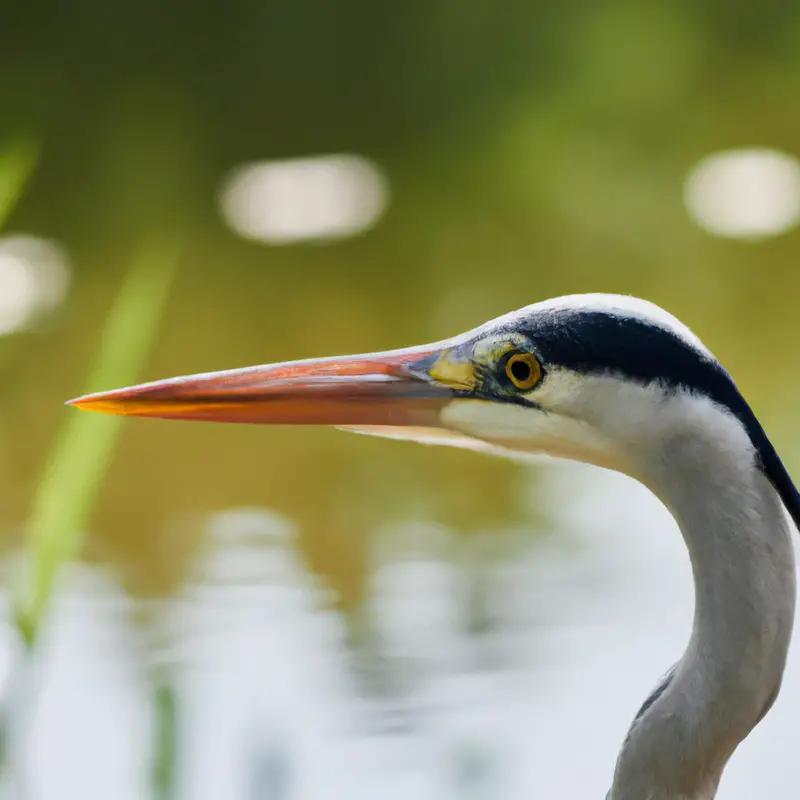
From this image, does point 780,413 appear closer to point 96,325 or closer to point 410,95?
point 96,325

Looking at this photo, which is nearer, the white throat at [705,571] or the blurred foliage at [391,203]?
the white throat at [705,571]

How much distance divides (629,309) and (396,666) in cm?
127

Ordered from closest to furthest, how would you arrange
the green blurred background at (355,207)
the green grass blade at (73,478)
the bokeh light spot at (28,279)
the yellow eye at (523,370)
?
the green grass blade at (73,478), the yellow eye at (523,370), the green blurred background at (355,207), the bokeh light spot at (28,279)

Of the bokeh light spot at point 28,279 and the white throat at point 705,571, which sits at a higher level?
the white throat at point 705,571

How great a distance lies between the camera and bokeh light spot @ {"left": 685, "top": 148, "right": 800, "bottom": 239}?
3613 mm

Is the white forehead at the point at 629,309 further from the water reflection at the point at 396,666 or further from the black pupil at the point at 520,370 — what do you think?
the water reflection at the point at 396,666

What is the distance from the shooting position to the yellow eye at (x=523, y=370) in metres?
1.00

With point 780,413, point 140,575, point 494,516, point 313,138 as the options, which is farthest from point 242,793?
point 313,138

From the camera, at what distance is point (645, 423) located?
3.05ft

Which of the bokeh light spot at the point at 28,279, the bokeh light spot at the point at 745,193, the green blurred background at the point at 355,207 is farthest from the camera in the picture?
the bokeh light spot at the point at 745,193

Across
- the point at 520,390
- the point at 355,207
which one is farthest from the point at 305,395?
the point at 355,207

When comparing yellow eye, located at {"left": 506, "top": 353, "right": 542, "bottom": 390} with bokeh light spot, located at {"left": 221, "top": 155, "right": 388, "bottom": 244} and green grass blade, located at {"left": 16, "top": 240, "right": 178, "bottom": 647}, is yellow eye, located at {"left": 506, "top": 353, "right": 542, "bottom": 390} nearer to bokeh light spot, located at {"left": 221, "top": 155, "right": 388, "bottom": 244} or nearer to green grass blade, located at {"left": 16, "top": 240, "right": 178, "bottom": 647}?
green grass blade, located at {"left": 16, "top": 240, "right": 178, "bottom": 647}

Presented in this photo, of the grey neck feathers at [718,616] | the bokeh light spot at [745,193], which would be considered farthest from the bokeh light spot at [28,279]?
the grey neck feathers at [718,616]

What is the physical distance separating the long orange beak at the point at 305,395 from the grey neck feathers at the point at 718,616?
0.21 meters
